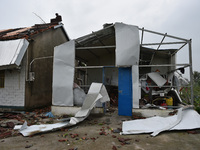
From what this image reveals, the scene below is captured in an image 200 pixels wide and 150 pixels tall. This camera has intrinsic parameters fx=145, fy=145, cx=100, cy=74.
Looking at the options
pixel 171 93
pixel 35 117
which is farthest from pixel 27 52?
pixel 171 93

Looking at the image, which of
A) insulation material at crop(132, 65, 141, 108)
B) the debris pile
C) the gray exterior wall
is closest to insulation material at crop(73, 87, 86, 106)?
the debris pile

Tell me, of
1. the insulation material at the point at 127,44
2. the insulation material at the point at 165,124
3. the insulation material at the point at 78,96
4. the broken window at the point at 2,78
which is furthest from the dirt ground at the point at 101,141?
the broken window at the point at 2,78

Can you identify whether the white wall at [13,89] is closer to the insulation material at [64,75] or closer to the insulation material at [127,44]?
the insulation material at [64,75]

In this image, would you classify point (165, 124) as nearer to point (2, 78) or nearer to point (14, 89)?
point (14, 89)

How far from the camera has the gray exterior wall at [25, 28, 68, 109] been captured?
8.00 meters

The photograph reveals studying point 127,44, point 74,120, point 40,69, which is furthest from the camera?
point 40,69

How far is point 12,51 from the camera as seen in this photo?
278 inches

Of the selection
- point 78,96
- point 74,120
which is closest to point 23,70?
point 78,96

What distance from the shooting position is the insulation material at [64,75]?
715 centimetres

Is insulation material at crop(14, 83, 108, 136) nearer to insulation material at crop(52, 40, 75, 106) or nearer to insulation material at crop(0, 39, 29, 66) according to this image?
insulation material at crop(52, 40, 75, 106)

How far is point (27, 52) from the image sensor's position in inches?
306

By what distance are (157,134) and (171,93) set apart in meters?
4.34

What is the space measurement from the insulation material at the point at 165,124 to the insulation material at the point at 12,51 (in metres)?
5.69

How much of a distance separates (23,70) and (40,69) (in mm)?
1267
